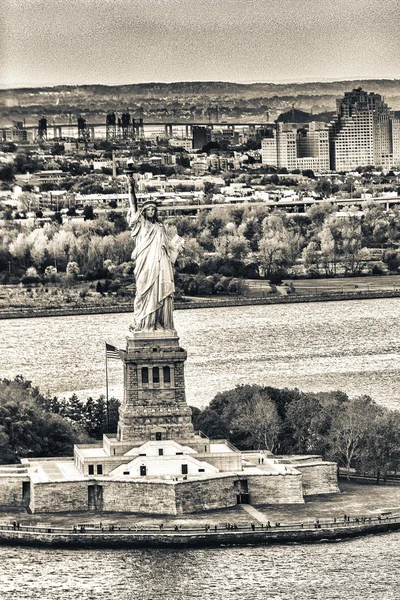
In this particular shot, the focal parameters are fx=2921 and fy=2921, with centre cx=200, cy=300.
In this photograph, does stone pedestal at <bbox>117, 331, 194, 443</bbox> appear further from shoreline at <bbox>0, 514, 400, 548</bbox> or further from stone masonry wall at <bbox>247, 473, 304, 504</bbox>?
shoreline at <bbox>0, 514, 400, 548</bbox>

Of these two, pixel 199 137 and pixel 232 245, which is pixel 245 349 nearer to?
pixel 232 245

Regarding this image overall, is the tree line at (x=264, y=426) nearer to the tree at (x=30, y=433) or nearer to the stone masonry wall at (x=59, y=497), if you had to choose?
the tree at (x=30, y=433)

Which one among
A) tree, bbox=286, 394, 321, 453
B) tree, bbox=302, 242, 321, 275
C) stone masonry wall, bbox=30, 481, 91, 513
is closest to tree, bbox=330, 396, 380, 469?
tree, bbox=286, 394, 321, 453

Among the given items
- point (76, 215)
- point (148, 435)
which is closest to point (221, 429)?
point (148, 435)

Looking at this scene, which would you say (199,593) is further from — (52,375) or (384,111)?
(384,111)

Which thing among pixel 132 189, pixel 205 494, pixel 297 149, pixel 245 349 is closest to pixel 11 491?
pixel 205 494

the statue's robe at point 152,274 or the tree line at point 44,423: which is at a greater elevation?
the statue's robe at point 152,274

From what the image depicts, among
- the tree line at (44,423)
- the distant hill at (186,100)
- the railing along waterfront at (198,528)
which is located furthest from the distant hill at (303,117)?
the railing along waterfront at (198,528)
